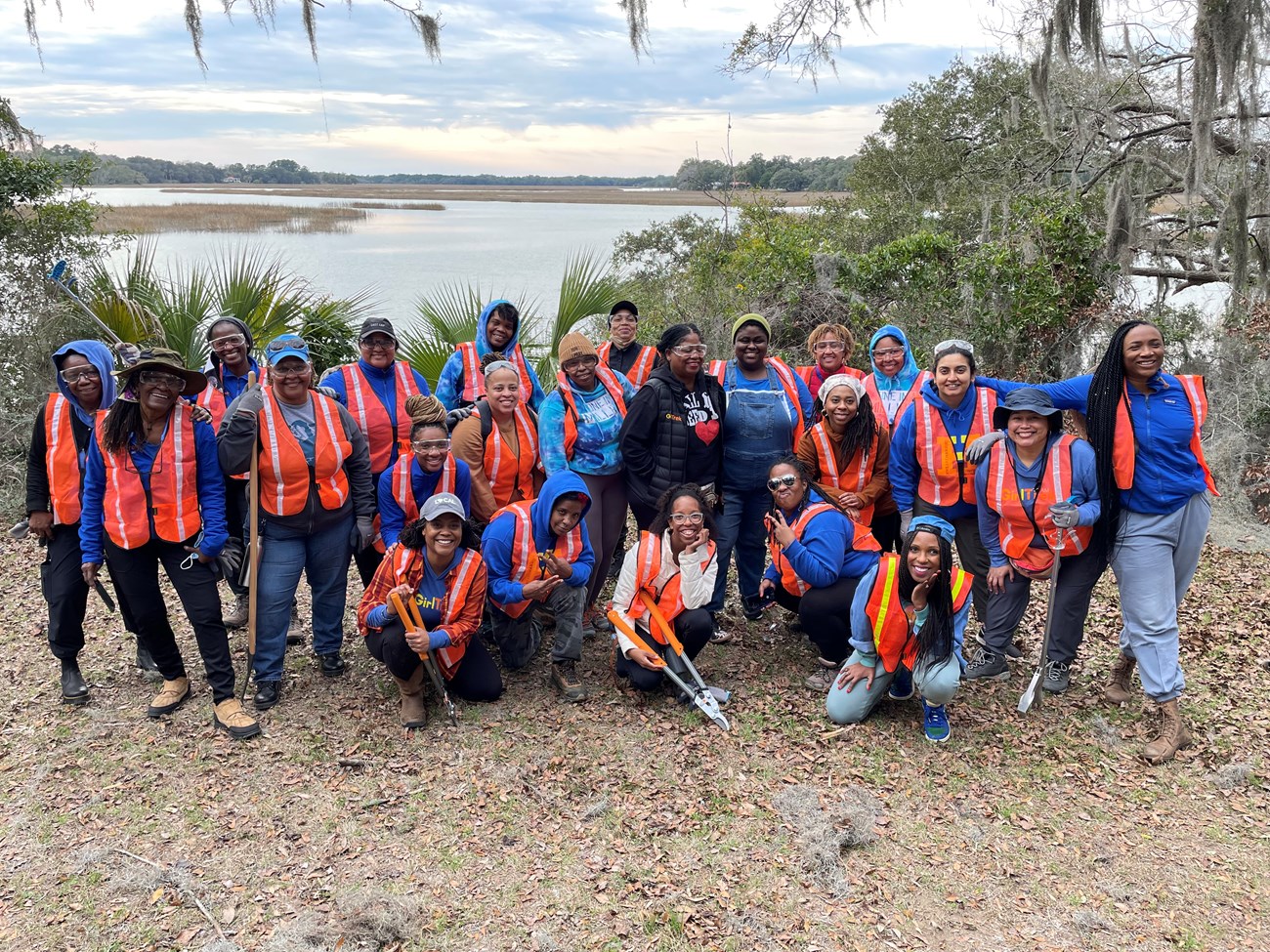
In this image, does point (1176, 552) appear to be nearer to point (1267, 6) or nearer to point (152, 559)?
point (152, 559)

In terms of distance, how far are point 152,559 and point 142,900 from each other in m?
1.73

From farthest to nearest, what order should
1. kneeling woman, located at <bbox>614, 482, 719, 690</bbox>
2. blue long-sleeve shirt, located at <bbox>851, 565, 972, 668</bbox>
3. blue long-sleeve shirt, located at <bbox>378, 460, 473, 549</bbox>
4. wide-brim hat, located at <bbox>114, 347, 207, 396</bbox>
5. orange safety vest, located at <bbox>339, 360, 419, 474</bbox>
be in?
orange safety vest, located at <bbox>339, 360, 419, 474</bbox>
blue long-sleeve shirt, located at <bbox>378, 460, 473, 549</bbox>
kneeling woman, located at <bbox>614, 482, 719, 690</bbox>
blue long-sleeve shirt, located at <bbox>851, 565, 972, 668</bbox>
wide-brim hat, located at <bbox>114, 347, 207, 396</bbox>

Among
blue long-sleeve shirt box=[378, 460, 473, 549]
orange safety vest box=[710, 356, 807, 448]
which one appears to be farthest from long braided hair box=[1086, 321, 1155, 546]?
blue long-sleeve shirt box=[378, 460, 473, 549]

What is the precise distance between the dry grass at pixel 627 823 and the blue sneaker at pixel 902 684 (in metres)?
0.11

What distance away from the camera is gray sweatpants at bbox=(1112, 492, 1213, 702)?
182 inches

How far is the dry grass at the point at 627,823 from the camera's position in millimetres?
3553

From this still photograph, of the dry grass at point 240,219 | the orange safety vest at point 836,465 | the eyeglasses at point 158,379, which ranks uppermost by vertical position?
the dry grass at point 240,219

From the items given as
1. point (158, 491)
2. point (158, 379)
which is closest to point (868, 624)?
point (158, 491)

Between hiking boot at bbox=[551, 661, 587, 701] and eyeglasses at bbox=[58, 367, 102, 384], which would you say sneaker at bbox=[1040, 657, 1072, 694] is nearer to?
hiking boot at bbox=[551, 661, 587, 701]

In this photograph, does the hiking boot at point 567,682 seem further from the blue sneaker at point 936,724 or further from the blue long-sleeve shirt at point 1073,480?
the blue long-sleeve shirt at point 1073,480

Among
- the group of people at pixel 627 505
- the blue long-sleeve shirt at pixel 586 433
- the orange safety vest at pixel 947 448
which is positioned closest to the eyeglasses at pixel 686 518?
the group of people at pixel 627 505

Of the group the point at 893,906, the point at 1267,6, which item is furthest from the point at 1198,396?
the point at 1267,6

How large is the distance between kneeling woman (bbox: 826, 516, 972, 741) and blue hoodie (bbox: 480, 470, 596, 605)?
1585 mm

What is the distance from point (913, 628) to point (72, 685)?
469 cm
